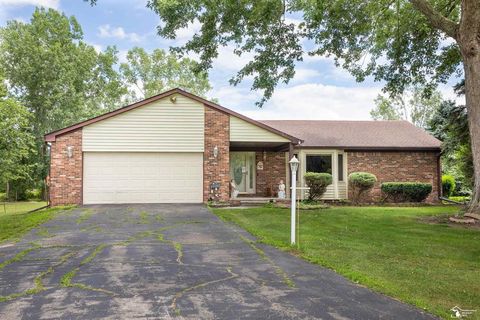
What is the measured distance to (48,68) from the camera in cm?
3158

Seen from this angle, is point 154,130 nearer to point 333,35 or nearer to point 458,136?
point 333,35

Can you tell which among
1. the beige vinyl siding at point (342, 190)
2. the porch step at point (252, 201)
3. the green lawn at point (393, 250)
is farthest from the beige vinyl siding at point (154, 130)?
the beige vinyl siding at point (342, 190)

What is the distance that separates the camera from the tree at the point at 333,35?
41.8 feet

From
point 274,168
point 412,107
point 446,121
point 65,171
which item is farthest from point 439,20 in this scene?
point 412,107

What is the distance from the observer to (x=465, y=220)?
1127cm

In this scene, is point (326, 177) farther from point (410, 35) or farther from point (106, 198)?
point (106, 198)

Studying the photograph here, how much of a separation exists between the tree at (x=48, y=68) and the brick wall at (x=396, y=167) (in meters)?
22.4

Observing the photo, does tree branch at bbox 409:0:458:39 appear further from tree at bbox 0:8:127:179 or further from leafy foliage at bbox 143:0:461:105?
tree at bbox 0:8:127:179

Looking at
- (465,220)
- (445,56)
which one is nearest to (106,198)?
(465,220)

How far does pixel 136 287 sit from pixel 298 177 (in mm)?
14427

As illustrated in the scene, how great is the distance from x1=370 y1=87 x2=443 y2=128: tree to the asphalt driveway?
40.9m

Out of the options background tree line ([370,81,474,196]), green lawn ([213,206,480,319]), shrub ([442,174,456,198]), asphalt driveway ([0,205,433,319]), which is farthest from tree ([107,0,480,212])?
shrub ([442,174,456,198])

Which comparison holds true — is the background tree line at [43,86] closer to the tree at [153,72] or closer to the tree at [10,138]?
the tree at [10,138]

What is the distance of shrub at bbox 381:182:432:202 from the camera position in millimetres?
18094
